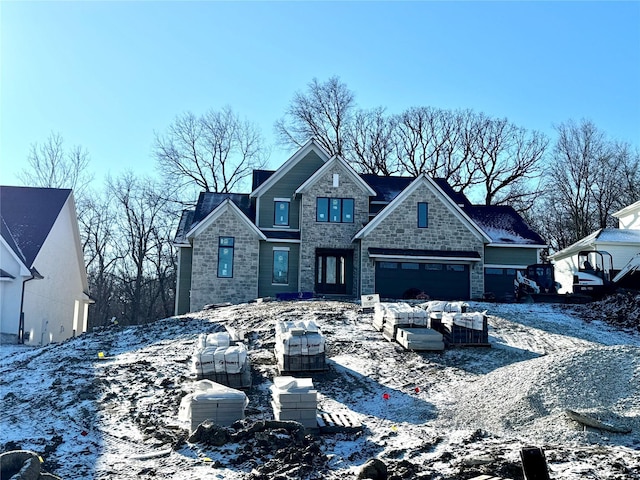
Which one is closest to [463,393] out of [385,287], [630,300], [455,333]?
[455,333]

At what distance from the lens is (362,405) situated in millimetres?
11445

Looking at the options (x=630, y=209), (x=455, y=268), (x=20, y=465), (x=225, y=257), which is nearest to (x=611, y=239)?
(x=630, y=209)

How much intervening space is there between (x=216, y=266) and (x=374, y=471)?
1937 cm

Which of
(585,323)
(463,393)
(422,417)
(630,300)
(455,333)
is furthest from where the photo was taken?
(630,300)

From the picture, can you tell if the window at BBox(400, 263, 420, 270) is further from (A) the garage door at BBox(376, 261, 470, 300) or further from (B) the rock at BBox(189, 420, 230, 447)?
(B) the rock at BBox(189, 420, 230, 447)

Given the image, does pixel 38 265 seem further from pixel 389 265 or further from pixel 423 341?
pixel 423 341

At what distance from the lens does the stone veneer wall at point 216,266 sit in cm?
2586

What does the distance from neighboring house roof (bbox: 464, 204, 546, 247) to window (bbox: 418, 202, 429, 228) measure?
11.1 feet

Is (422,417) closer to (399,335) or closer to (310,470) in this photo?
(310,470)

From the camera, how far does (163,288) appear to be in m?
44.1

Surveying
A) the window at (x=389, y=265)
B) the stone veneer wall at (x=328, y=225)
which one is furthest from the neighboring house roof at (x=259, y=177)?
the window at (x=389, y=265)

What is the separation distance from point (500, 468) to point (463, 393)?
443cm

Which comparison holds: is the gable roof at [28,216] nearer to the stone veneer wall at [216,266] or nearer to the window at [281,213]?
the stone veneer wall at [216,266]

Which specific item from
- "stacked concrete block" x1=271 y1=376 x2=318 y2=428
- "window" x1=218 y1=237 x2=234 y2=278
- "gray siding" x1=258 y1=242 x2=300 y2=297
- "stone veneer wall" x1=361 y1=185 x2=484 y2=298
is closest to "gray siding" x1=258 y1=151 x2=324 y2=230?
"gray siding" x1=258 y1=242 x2=300 y2=297
